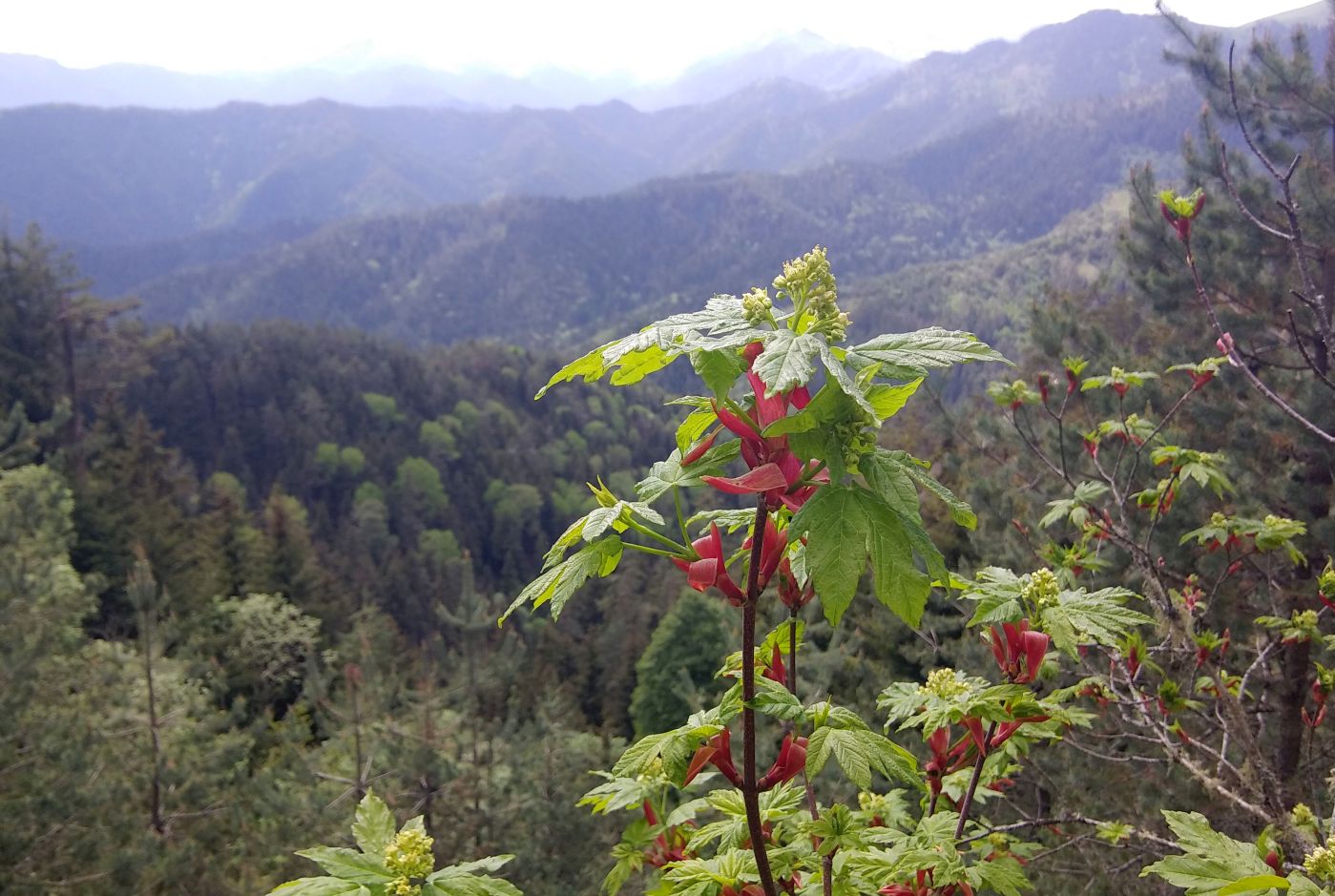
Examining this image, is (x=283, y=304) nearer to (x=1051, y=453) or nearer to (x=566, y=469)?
(x=566, y=469)

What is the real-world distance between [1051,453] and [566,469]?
3033 inches

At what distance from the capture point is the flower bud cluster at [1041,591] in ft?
7.20

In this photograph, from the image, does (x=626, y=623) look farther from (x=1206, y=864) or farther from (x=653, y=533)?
(x=653, y=533)

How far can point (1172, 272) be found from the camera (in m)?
7.86

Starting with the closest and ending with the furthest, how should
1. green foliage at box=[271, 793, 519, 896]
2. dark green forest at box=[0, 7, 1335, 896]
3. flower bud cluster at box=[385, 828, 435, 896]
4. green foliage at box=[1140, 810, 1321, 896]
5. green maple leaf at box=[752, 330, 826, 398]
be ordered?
1. green maple leaf at box=[752, 330, 826, 398]
2. green foliage at box=[1140, 810, 1321, 896]
3. green foliage at box=[271, 793, 519, 896]
4. flower bud cluster at box=[385, 828, 435, 896]
5. dark green forest at box=[0, 7, 1335, 896]

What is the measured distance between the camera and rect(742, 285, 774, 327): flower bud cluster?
1526mm

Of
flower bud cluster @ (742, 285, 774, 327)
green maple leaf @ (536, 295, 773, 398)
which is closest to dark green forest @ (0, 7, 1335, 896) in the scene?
green maple leaf @ (536, 295, 773, 398)

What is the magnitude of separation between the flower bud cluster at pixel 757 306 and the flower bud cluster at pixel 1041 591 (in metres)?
1.25

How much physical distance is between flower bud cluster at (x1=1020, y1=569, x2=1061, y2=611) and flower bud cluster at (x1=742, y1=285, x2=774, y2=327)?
125 cm

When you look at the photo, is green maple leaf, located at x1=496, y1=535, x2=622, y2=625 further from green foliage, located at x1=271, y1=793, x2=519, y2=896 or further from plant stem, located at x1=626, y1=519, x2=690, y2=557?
green foliage, located at x1=271, y1=793, x2=519, y2=896

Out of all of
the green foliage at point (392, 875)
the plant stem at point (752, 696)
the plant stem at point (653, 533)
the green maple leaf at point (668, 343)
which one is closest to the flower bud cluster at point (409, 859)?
the green foliage at point (392, 875)

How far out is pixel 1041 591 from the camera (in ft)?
7.26

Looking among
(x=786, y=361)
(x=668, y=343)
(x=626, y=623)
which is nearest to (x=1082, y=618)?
(x=786, y=361)

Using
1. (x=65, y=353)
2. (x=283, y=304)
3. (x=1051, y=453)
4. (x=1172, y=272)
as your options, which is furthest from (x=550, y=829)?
(x=283, y=304)
